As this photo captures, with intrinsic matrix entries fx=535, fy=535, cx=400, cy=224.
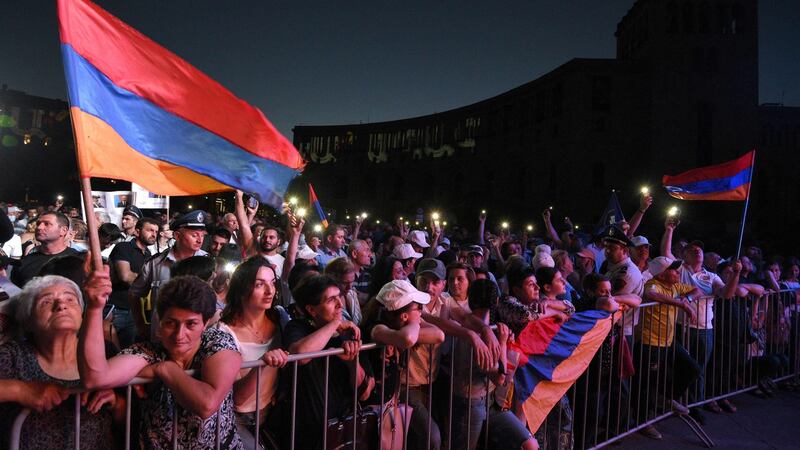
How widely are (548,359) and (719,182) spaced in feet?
19.6

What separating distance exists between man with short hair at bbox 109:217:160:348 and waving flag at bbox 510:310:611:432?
3670 mm

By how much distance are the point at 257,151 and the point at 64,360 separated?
1.75m

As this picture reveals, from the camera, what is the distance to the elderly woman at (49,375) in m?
2.36

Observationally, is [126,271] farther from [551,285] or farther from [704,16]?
[704,16]

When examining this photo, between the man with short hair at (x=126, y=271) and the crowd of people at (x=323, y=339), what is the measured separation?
0.02 metres

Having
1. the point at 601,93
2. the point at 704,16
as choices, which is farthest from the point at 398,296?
the point at 704,16

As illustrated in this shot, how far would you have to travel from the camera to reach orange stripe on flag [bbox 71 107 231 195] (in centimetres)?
277

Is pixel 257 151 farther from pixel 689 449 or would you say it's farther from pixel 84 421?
pixel 689 449

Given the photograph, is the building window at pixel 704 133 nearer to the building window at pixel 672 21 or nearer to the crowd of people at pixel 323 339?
the building window at pixel 672 21

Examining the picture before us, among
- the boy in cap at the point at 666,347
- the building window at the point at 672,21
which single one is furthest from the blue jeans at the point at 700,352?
the building window at the point at 672,21

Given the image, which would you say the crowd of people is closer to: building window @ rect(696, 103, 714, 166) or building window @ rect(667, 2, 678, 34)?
building window @ rect(696, 103, 714, 166)

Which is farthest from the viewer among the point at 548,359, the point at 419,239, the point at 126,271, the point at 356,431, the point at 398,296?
the point at 419,239

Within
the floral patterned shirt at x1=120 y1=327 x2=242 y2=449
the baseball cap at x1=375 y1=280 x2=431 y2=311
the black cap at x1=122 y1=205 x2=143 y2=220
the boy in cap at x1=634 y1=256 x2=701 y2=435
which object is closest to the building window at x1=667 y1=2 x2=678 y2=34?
the boy in cap at x1=634 y1=256 x2=701 y2=435

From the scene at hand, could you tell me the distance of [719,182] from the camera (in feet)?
28.4
